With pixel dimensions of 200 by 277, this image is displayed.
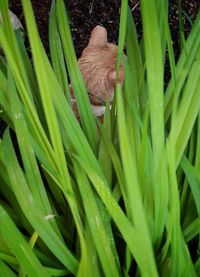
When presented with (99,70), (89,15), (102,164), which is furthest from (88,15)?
(102,164)

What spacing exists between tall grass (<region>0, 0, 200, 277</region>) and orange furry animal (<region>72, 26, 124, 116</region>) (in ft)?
0.38

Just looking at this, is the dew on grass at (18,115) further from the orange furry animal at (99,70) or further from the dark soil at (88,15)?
the dark soil at (88,15)

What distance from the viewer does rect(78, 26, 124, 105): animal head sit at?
0.97 m

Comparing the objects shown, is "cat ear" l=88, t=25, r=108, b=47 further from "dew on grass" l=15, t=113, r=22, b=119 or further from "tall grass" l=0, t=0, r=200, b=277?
"dew on grass" l=15, t=113, r=22, b=119

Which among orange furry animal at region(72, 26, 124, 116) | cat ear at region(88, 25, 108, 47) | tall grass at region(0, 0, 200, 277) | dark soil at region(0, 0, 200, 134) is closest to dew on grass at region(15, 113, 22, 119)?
tall grass at region(0, 0, 200, 277)

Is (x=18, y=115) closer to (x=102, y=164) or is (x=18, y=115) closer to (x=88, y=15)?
(x=102, y=164)

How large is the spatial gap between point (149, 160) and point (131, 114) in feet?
0.31

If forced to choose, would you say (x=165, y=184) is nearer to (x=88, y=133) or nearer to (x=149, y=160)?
(x=149, y=160)

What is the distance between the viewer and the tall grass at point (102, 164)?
2.18 feet

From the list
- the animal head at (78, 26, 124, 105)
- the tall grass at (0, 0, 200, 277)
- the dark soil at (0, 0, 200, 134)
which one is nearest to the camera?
the tall grass at (0, 0, 200, 277)

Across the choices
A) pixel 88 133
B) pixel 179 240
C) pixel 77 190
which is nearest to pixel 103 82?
pixel 88 133

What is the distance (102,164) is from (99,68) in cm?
26

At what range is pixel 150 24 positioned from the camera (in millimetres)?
677

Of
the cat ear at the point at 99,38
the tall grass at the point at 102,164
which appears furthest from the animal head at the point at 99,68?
the tall grass at the point at 102,164
